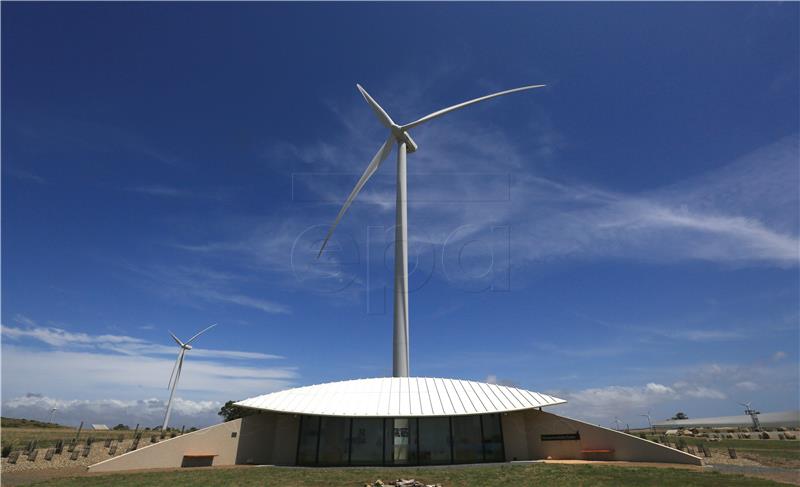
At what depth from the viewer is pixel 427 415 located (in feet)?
92.6

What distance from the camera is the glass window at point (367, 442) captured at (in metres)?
29.3

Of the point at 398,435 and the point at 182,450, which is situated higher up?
the point at 398,435

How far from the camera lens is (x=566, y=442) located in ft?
97.7

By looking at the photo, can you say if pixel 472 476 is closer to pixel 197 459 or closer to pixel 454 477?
pixel 454 477

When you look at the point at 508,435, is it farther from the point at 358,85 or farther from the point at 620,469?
the point at 358,85

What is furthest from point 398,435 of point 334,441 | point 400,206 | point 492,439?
point 400,206

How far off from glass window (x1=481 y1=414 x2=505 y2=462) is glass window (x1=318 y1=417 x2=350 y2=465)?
33.8 feet

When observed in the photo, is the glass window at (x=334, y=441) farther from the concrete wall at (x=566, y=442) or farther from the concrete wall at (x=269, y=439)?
the concrete wall at (x=566, y=442)

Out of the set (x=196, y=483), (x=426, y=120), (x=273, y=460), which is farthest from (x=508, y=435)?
(x=426, y=120)

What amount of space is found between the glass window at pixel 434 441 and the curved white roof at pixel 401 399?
4.69ft

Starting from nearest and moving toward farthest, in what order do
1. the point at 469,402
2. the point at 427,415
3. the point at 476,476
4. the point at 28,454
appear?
the point at 476,476 < the point at 427,415 < the point at 469,402 < the point at 28,454

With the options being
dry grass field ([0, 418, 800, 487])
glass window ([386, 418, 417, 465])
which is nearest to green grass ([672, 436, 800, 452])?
dry grass field ([0, 418, 800, 487])

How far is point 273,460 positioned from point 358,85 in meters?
39.9

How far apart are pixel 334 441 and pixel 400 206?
2366 centimetres
